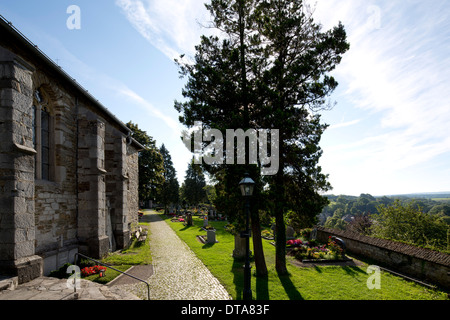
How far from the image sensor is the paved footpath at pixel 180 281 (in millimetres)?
7375

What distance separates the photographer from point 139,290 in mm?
7531

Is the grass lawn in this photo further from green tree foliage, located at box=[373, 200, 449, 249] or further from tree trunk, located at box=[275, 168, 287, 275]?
green tree foliage, located at box=[373, 200, 449, 249]

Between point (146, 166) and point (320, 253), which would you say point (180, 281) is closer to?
point (320, 253)

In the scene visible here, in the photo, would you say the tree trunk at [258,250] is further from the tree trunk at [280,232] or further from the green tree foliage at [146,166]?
the green tree foliage at [146,166]

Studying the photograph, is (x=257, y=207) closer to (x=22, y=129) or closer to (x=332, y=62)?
(x=332, y=62)

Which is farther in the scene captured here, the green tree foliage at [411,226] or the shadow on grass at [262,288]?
the green tree foliage at [411,226]

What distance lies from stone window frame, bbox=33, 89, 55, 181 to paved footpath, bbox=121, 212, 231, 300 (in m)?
5.22

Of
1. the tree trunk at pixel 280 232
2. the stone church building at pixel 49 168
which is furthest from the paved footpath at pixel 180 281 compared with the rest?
the tree trunk at pixel 280 232

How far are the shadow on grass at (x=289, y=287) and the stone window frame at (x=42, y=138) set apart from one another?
9.67m

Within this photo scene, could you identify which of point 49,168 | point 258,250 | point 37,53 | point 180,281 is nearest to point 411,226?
point 258,250

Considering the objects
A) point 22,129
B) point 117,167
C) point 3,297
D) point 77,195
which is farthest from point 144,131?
point 3,297

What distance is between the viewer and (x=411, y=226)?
20.2 m

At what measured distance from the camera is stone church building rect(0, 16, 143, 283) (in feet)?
20.3

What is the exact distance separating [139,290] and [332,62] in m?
11.0
